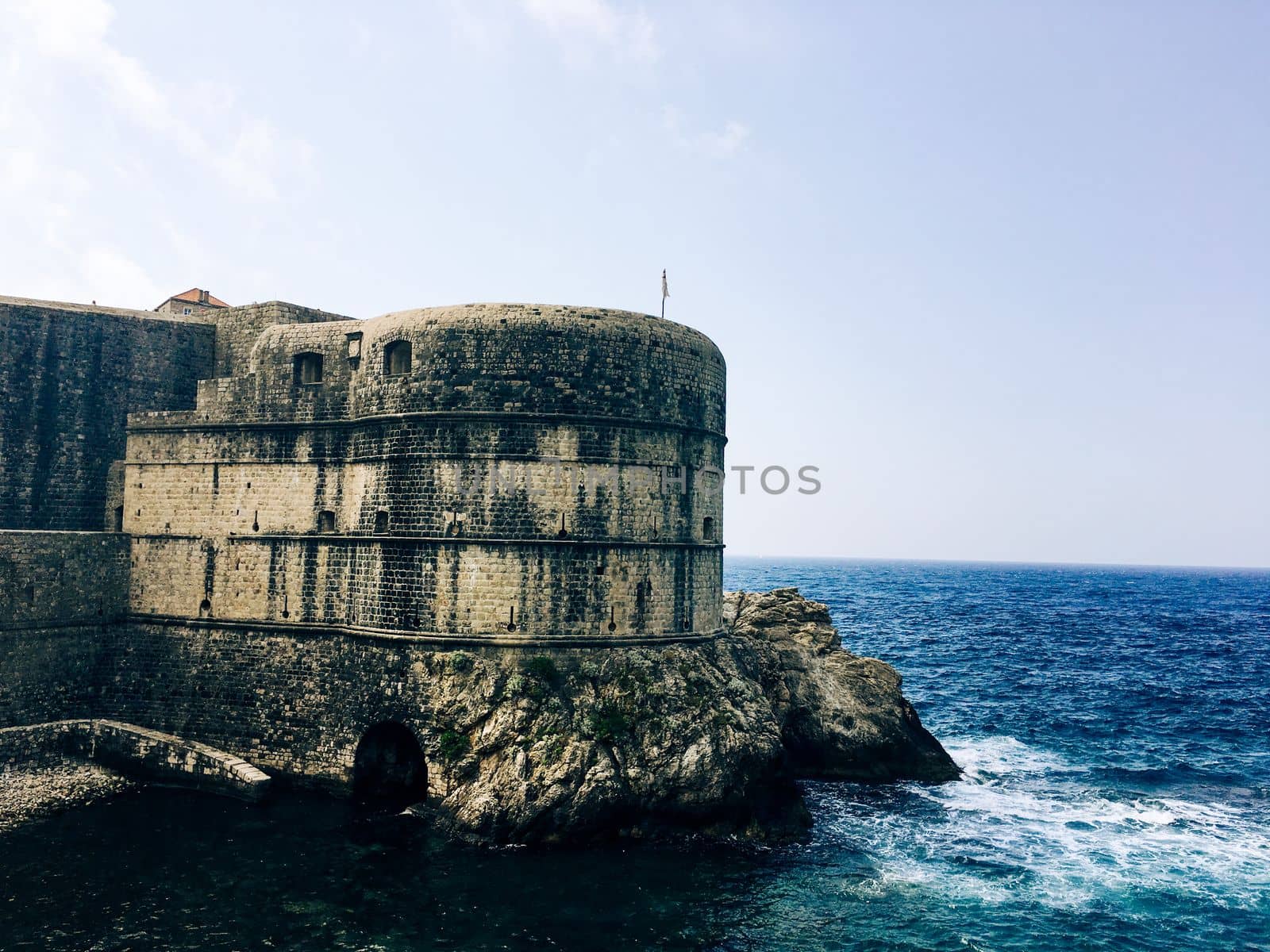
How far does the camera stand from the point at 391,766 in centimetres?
2434

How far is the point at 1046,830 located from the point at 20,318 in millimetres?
32291

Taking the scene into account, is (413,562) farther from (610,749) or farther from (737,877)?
(737,877)

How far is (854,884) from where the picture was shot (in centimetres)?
1988

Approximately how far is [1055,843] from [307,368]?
79.1ft

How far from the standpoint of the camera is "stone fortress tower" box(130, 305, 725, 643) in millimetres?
23953

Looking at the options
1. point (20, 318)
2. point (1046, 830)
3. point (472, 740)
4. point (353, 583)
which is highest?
point (20, 318)

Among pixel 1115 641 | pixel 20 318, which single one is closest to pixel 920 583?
pixel 1115 641

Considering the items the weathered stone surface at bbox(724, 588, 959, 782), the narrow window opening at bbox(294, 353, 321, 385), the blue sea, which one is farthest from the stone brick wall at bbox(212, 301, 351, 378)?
the weathered stone surface at bbox(724, 588, 959, 782)

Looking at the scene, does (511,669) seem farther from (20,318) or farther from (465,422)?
(20,318)

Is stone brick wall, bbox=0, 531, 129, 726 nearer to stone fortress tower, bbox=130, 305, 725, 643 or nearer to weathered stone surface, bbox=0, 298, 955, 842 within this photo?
weathered stone surface, bbox=0, 298, 955, 842

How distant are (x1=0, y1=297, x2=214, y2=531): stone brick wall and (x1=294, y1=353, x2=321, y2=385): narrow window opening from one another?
5113 millimetres

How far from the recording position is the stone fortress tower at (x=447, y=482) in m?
24.0

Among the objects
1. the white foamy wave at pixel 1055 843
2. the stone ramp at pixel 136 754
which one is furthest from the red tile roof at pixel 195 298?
the white foamy wave at pixel 1055 843

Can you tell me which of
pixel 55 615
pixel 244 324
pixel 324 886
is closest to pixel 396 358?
pixel 244 324
